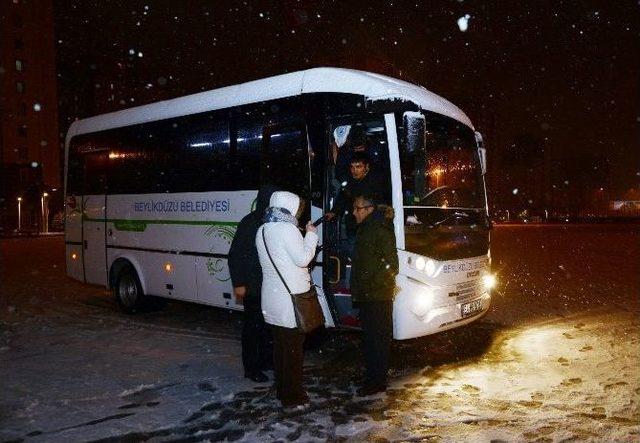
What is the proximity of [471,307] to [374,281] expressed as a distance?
2.21m

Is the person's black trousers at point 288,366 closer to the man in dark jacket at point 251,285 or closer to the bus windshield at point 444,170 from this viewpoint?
the man in dark jacket at point 251,285

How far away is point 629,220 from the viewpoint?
63.3m

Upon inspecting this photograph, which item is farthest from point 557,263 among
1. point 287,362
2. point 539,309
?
point 287,362

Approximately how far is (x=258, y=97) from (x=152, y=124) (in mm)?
2681

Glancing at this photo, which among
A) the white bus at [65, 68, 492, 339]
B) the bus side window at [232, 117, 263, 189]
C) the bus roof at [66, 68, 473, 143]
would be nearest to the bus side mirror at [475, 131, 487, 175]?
the white bus at [65, 68, 492, 339]

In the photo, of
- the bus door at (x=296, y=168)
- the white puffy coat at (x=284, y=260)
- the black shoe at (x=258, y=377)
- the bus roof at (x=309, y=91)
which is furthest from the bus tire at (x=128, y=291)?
the white puffy coat at (x=284, y=260)

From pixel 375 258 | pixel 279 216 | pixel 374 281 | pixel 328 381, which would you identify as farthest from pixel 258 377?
pixel 279 216

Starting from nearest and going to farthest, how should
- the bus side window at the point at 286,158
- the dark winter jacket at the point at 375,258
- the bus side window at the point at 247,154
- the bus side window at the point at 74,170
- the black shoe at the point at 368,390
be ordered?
the dark winter jacket at the point at 375,258 < the black shoe at the point at 368,390 < the bus side window at the point at 286,158 < the bus side window at the point at 247,154 < the bus side window at the point at 74,170

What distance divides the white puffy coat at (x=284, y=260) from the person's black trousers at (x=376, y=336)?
2.96 feet

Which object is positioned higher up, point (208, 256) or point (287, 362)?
point (208, 256)

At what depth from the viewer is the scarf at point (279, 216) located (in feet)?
16.6

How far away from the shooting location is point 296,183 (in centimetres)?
723

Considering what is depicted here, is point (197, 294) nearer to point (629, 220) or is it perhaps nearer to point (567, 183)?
point (629, 220)

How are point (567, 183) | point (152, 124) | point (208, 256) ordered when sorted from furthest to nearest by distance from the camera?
point (567, 183) → point (152, 124) → point (208, 256)
